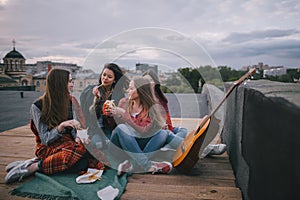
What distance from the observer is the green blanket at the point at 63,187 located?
Result: 4.24 ft

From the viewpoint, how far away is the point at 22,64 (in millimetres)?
3678

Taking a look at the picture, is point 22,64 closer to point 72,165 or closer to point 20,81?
point 20,81

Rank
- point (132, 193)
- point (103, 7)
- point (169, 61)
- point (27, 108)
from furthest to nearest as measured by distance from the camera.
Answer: point (27, 108), point (103, 7), point (169, 61), point (132, 193)

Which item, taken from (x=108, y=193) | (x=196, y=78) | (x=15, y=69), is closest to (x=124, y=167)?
(x=108, y=193)

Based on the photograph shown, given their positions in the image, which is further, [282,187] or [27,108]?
[27,108]

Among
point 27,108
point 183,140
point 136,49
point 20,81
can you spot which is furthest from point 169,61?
point 27,108

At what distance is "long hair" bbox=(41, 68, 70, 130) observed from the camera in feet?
5.14

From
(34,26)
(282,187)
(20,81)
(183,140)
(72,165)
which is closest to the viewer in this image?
(282,187)

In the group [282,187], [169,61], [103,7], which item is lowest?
[282,187]

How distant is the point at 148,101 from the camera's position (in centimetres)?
169

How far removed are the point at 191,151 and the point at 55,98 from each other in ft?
2.85

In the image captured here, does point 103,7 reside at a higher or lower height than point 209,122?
higher

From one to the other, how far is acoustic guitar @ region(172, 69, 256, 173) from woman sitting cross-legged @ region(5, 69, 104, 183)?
49 cm

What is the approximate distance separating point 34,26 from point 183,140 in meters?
3.27
